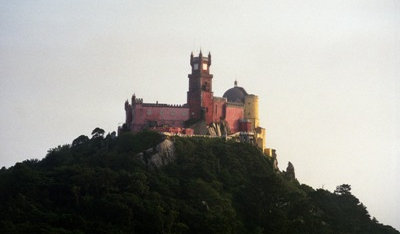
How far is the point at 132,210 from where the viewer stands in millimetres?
Answer: 79312

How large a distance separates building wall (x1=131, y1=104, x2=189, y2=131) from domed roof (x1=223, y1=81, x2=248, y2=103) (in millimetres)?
11896

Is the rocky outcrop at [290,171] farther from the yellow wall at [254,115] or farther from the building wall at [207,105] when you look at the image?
the building wall at [207,105]

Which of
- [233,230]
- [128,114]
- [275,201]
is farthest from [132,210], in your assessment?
[128,114]

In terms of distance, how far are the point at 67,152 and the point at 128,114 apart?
11.1 meters

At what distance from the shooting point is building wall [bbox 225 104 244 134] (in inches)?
4247

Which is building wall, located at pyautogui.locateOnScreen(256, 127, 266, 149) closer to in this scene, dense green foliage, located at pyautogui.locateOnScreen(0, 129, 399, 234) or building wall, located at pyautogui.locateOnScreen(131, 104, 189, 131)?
dense green foliage, located at pyautogui.locateOnScreen(0, 129, 399, 234)

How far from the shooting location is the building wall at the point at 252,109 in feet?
364

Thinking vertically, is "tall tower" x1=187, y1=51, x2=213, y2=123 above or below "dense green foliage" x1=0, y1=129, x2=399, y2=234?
above

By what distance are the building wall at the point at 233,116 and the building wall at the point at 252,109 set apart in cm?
200

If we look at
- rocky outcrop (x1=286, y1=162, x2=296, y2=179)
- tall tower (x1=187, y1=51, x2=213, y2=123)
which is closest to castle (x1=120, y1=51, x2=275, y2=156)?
tall tower (x1=187, y1=51, x2=213, y2=123)

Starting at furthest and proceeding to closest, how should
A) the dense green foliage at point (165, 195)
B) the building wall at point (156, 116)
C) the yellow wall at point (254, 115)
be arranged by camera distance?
the yellow wall at point (254, 115), the building wall at point (156, 116), the dense green foliage at point (165, 195)

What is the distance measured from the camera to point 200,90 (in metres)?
106

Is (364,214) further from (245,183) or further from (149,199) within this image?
(149,199)

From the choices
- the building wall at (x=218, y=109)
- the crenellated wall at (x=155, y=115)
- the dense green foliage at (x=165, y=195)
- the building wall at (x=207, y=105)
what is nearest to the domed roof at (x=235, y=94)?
the building wall at (x=218, y=109)
